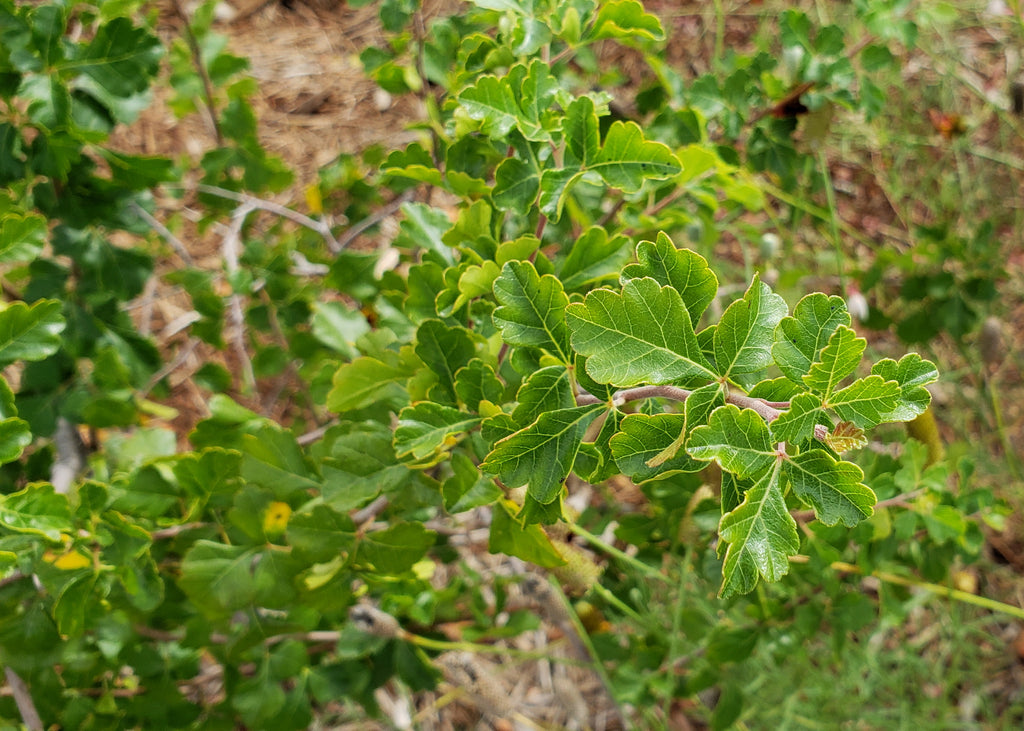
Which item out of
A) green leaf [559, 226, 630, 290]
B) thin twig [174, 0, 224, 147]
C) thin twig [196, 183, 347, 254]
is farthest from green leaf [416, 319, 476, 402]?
thin twig [174, 0, 224, 147]

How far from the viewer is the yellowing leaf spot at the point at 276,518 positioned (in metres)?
0.99

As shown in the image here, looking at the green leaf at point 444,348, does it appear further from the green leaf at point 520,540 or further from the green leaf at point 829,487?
the green leaf at point 829,487

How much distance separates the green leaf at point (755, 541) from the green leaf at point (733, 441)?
2cm

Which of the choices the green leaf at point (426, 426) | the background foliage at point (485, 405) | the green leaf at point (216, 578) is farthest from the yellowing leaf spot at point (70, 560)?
the green leaf at point (426, 426)

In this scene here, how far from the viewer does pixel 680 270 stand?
1.95 feet

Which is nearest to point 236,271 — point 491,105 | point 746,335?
point 491,105

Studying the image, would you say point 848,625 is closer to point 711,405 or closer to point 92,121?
point 711,405

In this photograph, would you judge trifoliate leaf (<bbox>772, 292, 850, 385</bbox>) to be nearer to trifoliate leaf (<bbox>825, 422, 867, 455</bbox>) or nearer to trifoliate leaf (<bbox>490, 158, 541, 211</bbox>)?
trifoliate leaf (<bbox>825, 422, 867, 455</bbox>)

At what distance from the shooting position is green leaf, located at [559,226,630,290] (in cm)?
77

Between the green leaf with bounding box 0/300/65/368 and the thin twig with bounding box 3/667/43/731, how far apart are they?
52 centimetres

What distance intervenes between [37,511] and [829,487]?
0.72 metres

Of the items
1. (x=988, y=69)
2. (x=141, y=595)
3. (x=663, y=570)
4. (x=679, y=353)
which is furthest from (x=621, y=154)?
(x=988, y=69)

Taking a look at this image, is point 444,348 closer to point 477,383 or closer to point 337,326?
point 477,383

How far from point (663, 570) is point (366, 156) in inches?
39.0
